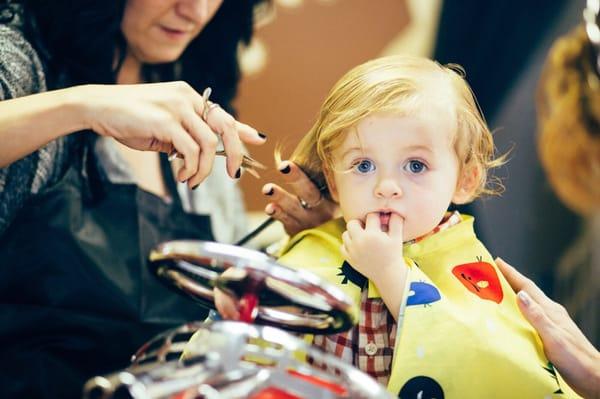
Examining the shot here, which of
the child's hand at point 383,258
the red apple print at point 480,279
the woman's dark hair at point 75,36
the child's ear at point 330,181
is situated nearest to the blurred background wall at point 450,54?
the woman's dark hair at point 75,36

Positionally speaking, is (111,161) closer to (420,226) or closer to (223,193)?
(223,193)

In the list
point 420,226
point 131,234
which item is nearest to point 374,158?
point 420,226

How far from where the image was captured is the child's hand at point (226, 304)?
3.01 feet

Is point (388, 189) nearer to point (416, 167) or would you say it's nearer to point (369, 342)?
point (416, 167)

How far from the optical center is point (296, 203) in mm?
1373

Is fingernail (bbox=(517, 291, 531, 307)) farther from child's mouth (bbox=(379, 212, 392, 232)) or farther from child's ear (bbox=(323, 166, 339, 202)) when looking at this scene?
child's ear (bbox=(323, 166, 339, 202))

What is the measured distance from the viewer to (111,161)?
1608 millimetres

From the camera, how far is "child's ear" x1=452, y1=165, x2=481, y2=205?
4.08ft

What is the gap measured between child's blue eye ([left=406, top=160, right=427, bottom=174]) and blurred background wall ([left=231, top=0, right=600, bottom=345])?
794 millimetres

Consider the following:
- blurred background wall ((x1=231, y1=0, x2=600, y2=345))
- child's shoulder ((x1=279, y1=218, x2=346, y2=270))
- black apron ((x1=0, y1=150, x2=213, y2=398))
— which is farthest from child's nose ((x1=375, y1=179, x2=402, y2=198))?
blurred background wall ((x1=231, y1=0, x2=600, y2=345))

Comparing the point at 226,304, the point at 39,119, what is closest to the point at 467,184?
the point at 226,304

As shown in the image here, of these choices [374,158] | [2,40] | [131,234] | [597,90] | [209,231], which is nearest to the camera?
[374,158]

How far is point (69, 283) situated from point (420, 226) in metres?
0.68

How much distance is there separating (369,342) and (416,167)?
273 millimetres
